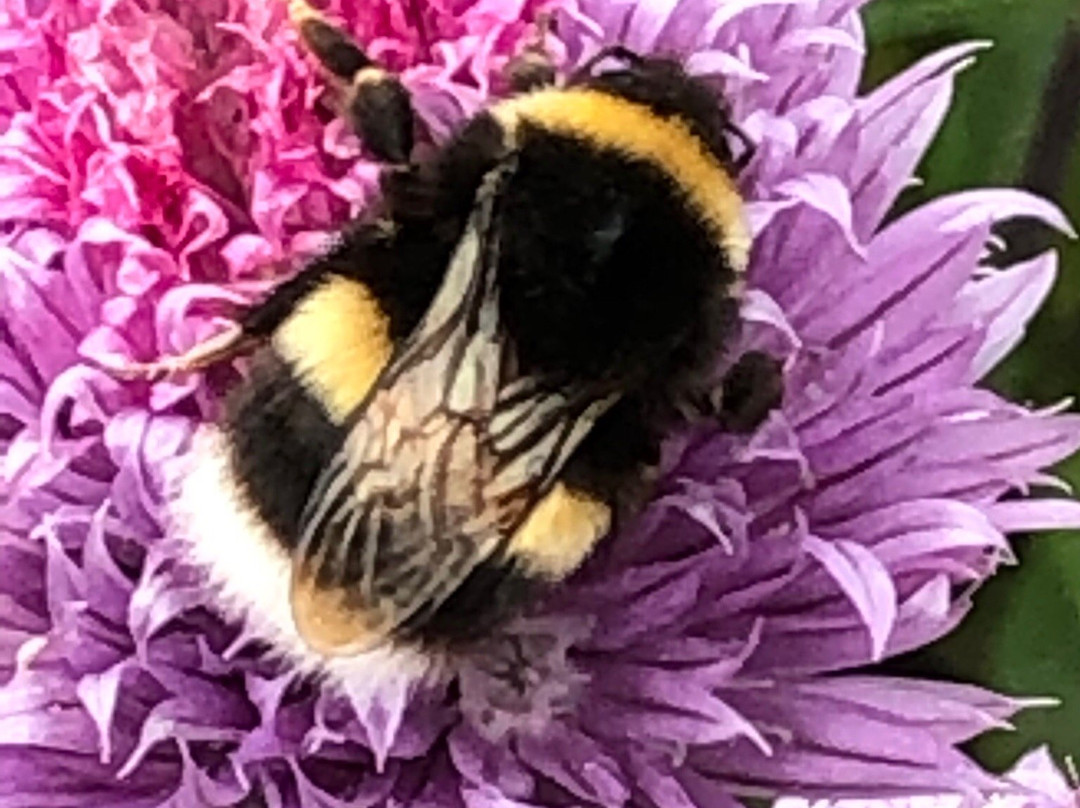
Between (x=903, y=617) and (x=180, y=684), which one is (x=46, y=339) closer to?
(x=180, y=684)

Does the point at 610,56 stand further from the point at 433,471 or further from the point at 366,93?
the point at 433,471

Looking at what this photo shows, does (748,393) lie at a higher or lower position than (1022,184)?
higher

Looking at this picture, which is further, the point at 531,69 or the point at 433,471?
the point at 531,69

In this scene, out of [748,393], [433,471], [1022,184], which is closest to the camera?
[433,471]

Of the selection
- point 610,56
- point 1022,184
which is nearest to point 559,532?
point 610,56

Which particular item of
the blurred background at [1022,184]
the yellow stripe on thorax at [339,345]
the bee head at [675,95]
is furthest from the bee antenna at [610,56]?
the blurred background at [1022,184]

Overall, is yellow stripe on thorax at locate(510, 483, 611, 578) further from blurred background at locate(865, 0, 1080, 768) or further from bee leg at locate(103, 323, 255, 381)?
blurred background at locate(865, 0, 1080, 768)
